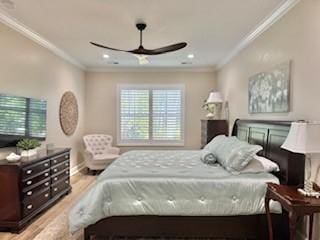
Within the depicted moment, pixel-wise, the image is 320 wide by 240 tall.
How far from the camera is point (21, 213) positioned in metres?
3.55

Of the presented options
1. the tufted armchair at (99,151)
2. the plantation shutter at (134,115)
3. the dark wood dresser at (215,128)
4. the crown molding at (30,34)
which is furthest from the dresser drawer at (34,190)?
the plantation shutter at (134,115)

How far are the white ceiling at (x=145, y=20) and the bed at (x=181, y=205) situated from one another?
1.69 m

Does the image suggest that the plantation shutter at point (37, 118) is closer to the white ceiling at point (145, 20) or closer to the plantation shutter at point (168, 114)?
the white ceiling at point (145, 20)

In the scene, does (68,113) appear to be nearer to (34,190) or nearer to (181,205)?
(34,190)

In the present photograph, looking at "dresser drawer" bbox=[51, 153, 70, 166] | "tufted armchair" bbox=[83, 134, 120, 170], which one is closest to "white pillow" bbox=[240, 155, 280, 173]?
"dresser drawer" bbox=[51, 153, 70, 166]

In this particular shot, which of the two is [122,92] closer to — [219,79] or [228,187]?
[219,79]

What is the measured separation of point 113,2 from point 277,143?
8.51ft

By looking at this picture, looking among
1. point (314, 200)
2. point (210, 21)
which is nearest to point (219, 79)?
point (210, 21)

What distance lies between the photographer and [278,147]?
3.35 meters

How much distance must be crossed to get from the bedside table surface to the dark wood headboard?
0.33 meters

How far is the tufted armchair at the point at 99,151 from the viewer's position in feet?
22.5

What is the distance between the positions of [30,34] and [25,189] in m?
2.51

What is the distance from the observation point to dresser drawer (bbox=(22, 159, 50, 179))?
3631 mm

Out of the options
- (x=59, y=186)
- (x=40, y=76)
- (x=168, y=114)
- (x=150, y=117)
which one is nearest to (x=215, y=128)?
(x=168, y=114)
